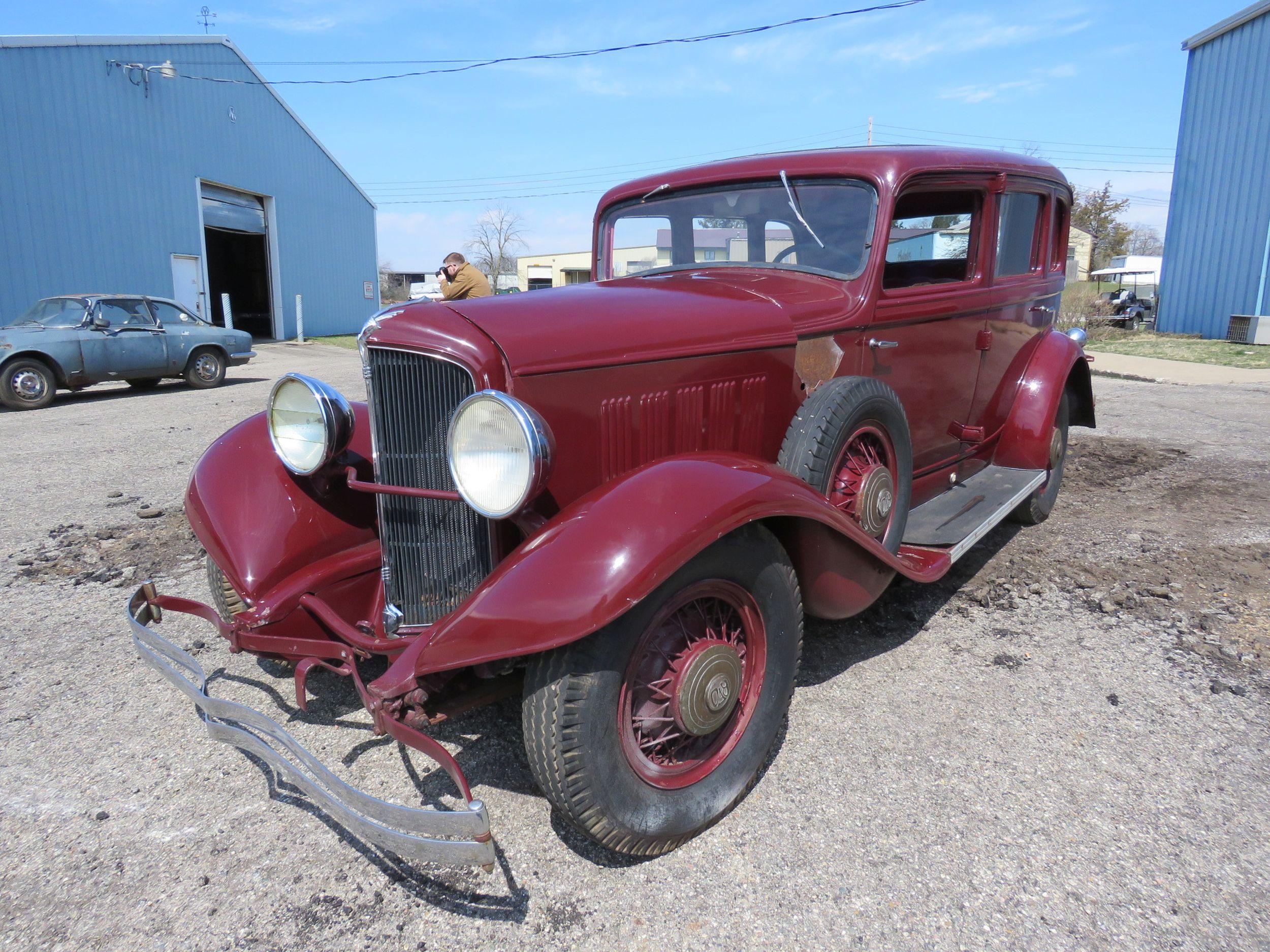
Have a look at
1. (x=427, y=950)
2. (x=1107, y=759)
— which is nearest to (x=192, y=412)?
(x=427, y=950)

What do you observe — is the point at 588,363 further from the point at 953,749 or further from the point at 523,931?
the point at 953,749

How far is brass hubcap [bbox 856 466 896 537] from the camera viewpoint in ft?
9.16

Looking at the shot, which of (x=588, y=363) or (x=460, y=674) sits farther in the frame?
(x=588, y=363)

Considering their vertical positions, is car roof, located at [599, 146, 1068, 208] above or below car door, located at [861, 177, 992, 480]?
above

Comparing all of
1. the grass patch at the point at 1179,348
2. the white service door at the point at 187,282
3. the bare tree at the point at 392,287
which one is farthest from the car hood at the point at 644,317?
the bare tree at the point at 392,287

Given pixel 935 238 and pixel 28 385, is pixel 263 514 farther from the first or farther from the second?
pixel 28 385

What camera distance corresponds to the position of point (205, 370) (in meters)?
12.1

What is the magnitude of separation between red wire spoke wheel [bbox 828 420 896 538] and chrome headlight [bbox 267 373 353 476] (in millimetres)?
1681

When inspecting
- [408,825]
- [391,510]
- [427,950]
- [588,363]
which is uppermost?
[588,363]

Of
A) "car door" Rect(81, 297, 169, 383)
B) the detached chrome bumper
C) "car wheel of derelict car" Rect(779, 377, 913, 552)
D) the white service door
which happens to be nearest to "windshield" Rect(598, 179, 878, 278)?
"car wheel of derelict car" Rect(779, 377, 913, 552)

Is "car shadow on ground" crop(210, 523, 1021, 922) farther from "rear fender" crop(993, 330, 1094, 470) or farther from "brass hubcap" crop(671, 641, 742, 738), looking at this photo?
"rear fender" crop(993, 330, 1094, 470)

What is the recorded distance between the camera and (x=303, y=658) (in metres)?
2.25

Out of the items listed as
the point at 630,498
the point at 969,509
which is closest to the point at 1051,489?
the point at 969,509

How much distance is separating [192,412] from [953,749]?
9.63m
